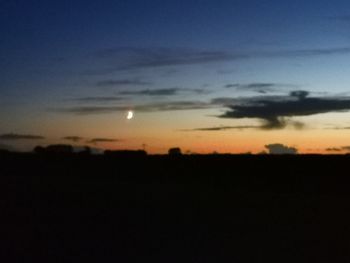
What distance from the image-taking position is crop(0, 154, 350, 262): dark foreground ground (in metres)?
A: 20.0

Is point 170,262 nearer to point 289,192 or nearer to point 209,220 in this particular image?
point 209,220

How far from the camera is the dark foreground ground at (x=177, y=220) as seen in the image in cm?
1997

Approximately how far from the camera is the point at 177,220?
26.5 metres

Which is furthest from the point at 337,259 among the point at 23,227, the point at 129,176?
the point at 129,176

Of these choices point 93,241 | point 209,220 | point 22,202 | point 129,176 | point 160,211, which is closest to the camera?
point 93,241

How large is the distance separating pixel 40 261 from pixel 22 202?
1291cm

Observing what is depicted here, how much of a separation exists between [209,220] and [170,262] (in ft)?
27.1

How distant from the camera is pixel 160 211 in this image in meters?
29.0

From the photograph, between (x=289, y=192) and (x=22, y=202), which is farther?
(x=289, y=192)

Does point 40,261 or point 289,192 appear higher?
point 289,192

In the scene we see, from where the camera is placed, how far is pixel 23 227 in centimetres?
2436

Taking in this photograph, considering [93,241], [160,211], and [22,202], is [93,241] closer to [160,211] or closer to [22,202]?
[160,211]

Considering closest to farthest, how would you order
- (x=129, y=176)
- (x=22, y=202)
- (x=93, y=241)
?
1. (x=93, y=241)
2. (x=22, y=202)
3. (x=129, y=176)

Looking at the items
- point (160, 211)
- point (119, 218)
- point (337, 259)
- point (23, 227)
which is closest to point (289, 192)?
point (160, 211)
